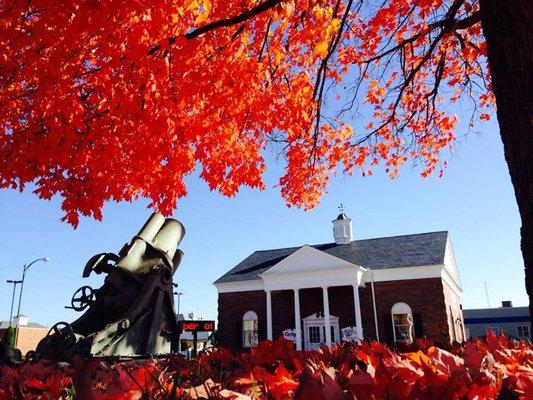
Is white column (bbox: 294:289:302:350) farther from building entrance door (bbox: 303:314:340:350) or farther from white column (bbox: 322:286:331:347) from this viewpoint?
white column (bbox: 322:286:331:347)

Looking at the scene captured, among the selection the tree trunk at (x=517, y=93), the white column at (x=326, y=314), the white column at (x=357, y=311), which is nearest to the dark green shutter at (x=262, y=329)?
the white column at (x=326, y=314)

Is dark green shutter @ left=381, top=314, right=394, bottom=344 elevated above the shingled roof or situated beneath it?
situated beneath

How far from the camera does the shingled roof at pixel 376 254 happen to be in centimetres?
3027

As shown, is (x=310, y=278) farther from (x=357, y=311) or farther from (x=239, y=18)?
(x=239, y=18)

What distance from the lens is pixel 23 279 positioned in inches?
1377

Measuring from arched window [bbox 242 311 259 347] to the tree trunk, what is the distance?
3032 centimetres

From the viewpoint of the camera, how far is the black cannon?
6.05 meters

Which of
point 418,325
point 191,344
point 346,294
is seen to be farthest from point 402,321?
point 191,344

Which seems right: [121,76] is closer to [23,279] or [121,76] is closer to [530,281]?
[530,281]

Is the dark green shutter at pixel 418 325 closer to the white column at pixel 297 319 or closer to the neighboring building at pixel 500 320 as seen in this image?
the white column at pixel 297 319

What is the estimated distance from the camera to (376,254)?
107 feet

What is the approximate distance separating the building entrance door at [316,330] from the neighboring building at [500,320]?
95.0ft

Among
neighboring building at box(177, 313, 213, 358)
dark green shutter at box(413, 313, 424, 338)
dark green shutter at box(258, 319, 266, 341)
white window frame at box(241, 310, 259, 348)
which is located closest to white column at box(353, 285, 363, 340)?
dark green shutter at box(413, 313, 424, 338)

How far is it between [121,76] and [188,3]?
1.78 m
